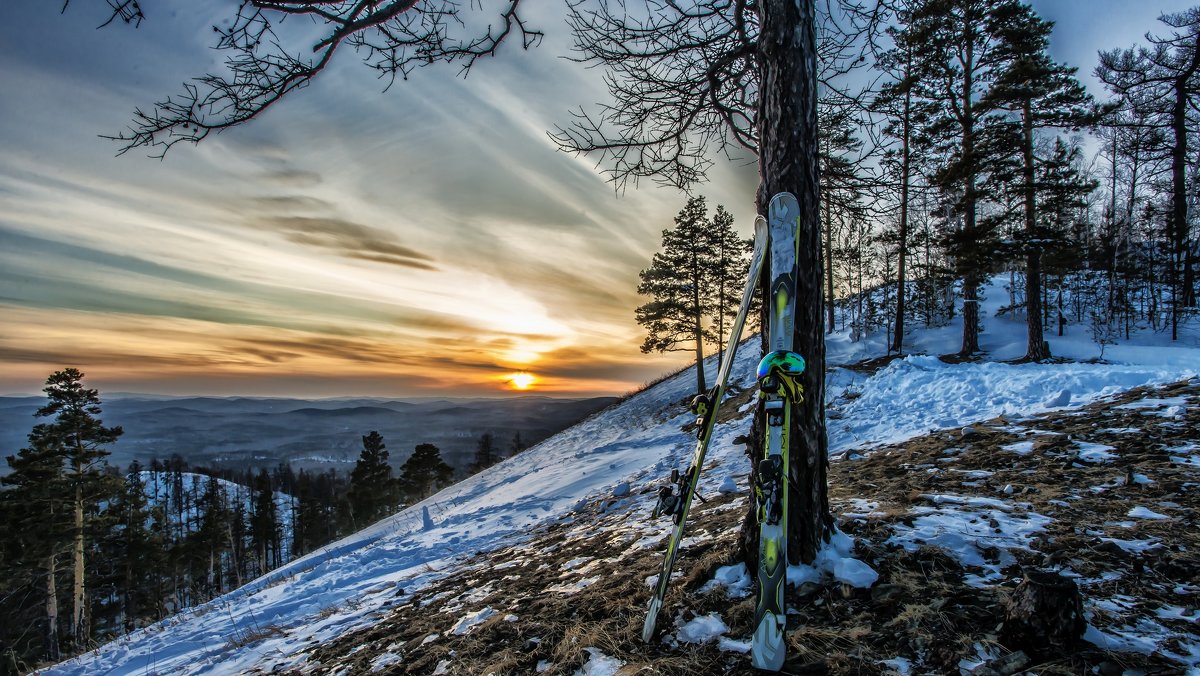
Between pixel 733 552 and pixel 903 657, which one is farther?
pixel 733 552

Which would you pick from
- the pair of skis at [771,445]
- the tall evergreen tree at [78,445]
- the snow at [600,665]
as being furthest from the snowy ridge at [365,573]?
the tall evergreen tree at [78,445]

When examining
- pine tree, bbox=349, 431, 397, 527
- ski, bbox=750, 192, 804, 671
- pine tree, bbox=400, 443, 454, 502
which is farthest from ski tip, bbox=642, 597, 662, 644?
pine tree, bbox=349, 431, 397, 527

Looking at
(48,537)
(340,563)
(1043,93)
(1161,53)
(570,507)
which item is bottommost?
(48,537)

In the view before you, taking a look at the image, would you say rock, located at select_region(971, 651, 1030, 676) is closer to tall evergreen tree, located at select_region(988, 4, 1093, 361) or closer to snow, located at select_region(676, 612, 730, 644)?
snow, located at select_region(676, 612, 730, 644)

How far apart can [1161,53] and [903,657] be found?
1149 inches

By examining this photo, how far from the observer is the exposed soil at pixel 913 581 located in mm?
2121

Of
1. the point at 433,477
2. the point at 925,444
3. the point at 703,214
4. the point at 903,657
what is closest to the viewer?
the point at 903,657

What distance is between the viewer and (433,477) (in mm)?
44469

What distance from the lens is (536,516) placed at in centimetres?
924

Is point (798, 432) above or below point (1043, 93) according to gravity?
below

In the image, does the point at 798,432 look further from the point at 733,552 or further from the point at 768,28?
the point at 768,28

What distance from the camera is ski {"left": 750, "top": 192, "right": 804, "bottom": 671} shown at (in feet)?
7.26

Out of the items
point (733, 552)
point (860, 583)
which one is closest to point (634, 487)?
point (733, 552)

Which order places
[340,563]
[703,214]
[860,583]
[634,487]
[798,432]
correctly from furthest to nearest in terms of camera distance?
[703,214]
[634,487]
[340,563]
[798,432]
[860,583]
